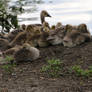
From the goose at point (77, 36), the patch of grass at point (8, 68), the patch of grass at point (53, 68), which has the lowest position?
the patch of grass at point (8, 68)

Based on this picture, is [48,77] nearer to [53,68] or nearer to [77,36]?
[53,68]

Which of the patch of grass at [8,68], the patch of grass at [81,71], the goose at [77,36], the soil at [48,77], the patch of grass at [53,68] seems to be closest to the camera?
the soil at [48,77]

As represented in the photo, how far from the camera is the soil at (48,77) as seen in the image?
12.9 feet

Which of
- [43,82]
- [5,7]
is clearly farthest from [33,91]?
[5,7]

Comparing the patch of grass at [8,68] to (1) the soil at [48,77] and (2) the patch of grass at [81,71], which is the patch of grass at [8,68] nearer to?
(1) the soil at [48,77]

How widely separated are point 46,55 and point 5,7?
16.2 feet

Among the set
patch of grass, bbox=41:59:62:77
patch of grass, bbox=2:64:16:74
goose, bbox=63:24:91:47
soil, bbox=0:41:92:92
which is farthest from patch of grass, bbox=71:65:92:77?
goose, bbox=63:24:91:47

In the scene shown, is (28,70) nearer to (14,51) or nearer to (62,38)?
(14,51)

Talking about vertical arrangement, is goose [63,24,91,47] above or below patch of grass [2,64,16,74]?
above

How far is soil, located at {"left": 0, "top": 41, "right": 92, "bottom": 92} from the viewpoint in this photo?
12.9 feet

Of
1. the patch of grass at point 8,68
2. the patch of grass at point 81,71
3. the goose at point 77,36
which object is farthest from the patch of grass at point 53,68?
the goose at point 77,36

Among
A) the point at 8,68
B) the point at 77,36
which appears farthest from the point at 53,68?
the point at 77,36

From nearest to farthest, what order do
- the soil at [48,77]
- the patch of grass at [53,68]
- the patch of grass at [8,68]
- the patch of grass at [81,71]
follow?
the soil at [48,77]
the patch of grass at [81,71]
the patch of grass at [53,68]
the patch of grass at [8,68]

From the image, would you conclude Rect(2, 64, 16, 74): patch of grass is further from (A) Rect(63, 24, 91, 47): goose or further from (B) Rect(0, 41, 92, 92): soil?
(A) Rect(63, 24, 91, 47): goose
